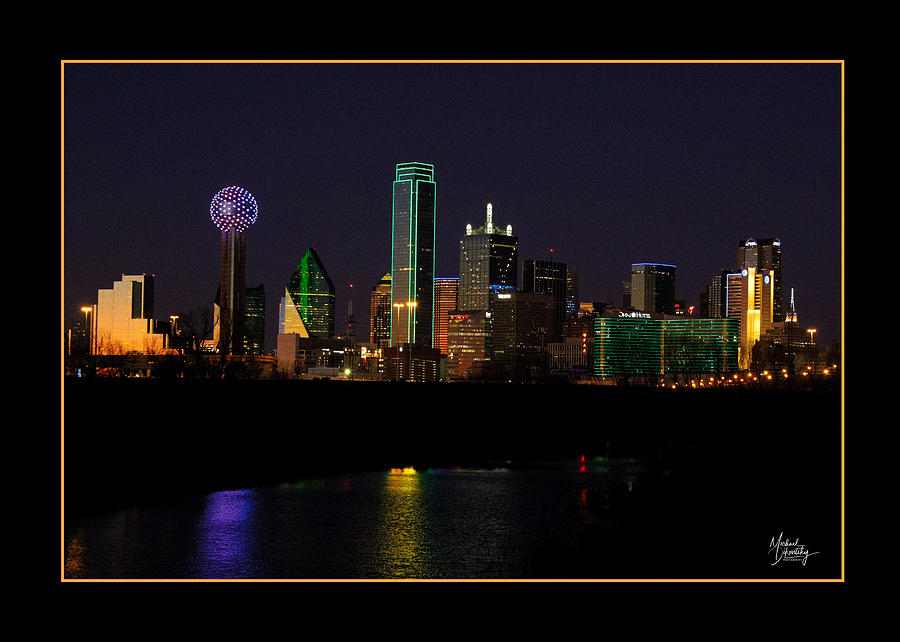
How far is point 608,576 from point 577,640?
7.97 meters

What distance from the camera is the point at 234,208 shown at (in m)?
141

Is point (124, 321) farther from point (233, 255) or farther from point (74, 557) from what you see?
point (74, 557)

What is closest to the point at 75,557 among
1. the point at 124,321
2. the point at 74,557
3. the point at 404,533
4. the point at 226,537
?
the point at 74,557

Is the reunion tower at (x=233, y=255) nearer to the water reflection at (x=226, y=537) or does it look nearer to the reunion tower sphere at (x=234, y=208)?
the reunion tower sphere at (x=234, y=208)

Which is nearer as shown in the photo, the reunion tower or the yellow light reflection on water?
the yellow light reflection on water

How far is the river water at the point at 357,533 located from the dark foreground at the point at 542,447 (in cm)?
97

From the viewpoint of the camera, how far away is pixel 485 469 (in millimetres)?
47438

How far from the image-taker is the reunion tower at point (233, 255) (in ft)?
416

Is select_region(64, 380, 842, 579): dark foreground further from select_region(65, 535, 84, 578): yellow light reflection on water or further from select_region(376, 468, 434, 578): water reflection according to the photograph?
select_region(65, 535, 84, 578): yellow light reflection on water

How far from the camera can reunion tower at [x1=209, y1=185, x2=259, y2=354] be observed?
12681 centimetres

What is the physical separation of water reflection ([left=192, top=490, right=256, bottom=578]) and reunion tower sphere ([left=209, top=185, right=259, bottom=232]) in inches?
4215
